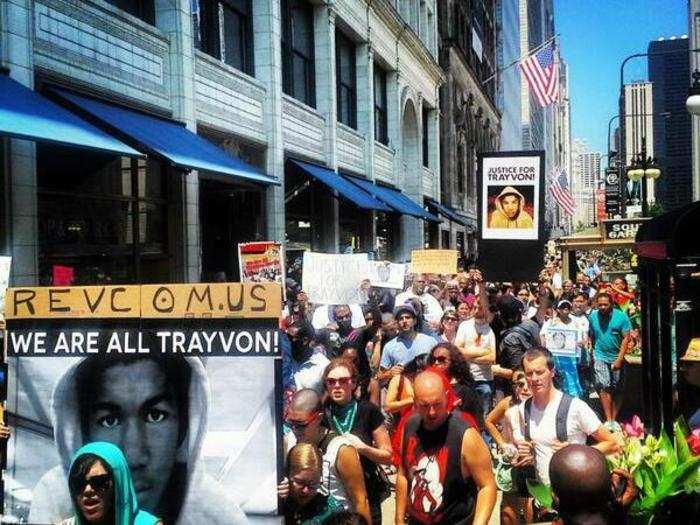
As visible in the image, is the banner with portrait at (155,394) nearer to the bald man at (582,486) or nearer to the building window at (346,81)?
the bald man at (582,486)

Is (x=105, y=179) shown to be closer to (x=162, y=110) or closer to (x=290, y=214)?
(x=162, y=110)

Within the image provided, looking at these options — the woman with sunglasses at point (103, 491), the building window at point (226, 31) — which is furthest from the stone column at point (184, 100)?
the woman with sunglasses at point (103, 491)

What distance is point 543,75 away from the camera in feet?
86.3

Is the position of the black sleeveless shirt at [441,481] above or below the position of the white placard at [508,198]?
below

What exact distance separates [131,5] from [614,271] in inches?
527

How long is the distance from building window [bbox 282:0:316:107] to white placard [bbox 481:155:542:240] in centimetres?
1240

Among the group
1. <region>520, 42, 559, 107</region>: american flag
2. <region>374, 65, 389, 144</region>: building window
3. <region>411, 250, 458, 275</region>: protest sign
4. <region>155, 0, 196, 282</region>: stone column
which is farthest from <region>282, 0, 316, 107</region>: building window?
<region>520, 42, 559, 107</region>: american flag

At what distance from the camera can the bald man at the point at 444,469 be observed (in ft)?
12.9

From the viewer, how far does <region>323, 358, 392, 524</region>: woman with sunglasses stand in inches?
181

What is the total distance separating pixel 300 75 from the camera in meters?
19.9

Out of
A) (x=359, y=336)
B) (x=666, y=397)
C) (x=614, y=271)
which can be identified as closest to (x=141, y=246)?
(x=359, y=336)

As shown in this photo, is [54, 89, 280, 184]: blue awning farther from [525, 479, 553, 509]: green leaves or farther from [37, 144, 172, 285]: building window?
[525, 479, 553, 509]: green leaves

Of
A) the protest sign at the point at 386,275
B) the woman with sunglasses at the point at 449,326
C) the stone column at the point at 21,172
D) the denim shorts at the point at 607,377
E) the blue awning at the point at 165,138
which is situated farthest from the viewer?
the protest sign at the point at 386,275

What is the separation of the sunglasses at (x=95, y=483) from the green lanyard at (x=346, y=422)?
1.91m
